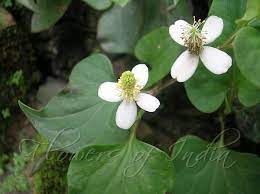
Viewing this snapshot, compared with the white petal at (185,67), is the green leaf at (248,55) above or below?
above

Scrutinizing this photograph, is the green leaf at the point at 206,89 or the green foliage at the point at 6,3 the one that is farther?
the green foliage at the point at 6,3

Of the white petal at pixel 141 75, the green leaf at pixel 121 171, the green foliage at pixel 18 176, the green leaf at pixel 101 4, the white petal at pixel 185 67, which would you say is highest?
the white petal at pixel 185 67

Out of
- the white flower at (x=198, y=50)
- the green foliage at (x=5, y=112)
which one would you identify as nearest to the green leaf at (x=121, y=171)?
the white flower at (x=198, y=50)

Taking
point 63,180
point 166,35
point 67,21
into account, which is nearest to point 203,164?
point 166,35

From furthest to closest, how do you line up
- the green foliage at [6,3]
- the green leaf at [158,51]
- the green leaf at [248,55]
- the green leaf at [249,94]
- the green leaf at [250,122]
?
the green foliage at [6,3] < the green leaf at [250,122] < the green leaf at [158,51] < the green leaf at [249,94] < the green leaf at [248,55]

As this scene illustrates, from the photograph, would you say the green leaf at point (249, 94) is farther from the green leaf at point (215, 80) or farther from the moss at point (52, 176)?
the moss at point (52, 176)

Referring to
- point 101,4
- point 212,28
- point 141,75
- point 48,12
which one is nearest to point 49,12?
point 48,12

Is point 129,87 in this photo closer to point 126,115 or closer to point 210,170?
point 126,115
